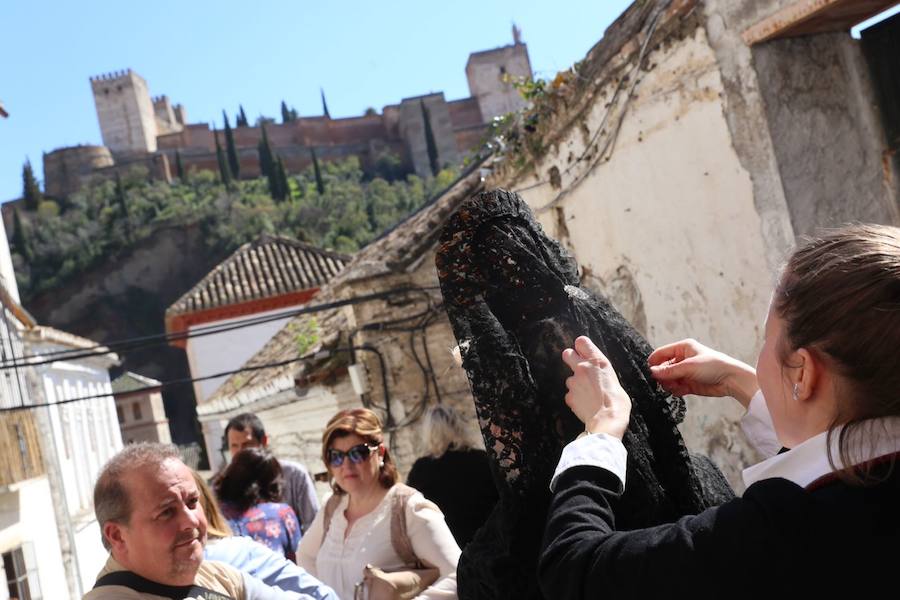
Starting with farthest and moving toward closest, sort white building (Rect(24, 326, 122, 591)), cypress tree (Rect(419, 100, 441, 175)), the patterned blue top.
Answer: cypress tree (Rect(419, 100, 441, 175)), white building (Rect(24, 326, 122, 591)), the patterned blue top

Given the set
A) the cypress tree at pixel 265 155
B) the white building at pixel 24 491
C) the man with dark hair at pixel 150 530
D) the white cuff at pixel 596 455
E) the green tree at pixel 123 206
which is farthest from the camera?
the cypress tree at pixel 265 155

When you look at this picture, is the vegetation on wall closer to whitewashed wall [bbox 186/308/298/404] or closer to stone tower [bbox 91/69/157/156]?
stone tower [bbox 91/69/157/156]

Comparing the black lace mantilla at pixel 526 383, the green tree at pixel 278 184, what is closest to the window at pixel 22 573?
the black lace mantilla at pixel 526 383

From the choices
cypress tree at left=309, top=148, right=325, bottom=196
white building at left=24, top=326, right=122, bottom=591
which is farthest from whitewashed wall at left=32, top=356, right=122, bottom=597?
cypress tree at left=309, top=148, right=325, bottom=196

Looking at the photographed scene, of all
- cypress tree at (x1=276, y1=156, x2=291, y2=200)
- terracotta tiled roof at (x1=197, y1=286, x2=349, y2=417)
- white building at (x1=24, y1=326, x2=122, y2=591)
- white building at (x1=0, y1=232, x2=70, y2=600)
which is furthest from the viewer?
cypress tree at (x1=276, y1=156, x2=291, y2=200)

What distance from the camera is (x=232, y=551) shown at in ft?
10.0

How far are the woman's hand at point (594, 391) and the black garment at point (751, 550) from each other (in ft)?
0.67

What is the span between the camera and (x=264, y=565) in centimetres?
303

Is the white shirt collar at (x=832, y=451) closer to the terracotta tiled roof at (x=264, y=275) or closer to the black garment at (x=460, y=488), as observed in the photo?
the black garment at (x=460, y=488)

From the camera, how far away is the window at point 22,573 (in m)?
12.7

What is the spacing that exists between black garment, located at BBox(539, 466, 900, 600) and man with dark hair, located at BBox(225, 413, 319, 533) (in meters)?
4.05

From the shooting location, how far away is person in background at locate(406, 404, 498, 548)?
3.94 m

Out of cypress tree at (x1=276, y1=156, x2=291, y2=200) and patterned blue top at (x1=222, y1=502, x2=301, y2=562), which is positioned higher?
cypress tree at (x1=276, y1=156, x2=291, y2=200)

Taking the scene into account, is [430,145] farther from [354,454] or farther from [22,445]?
[354,454]
